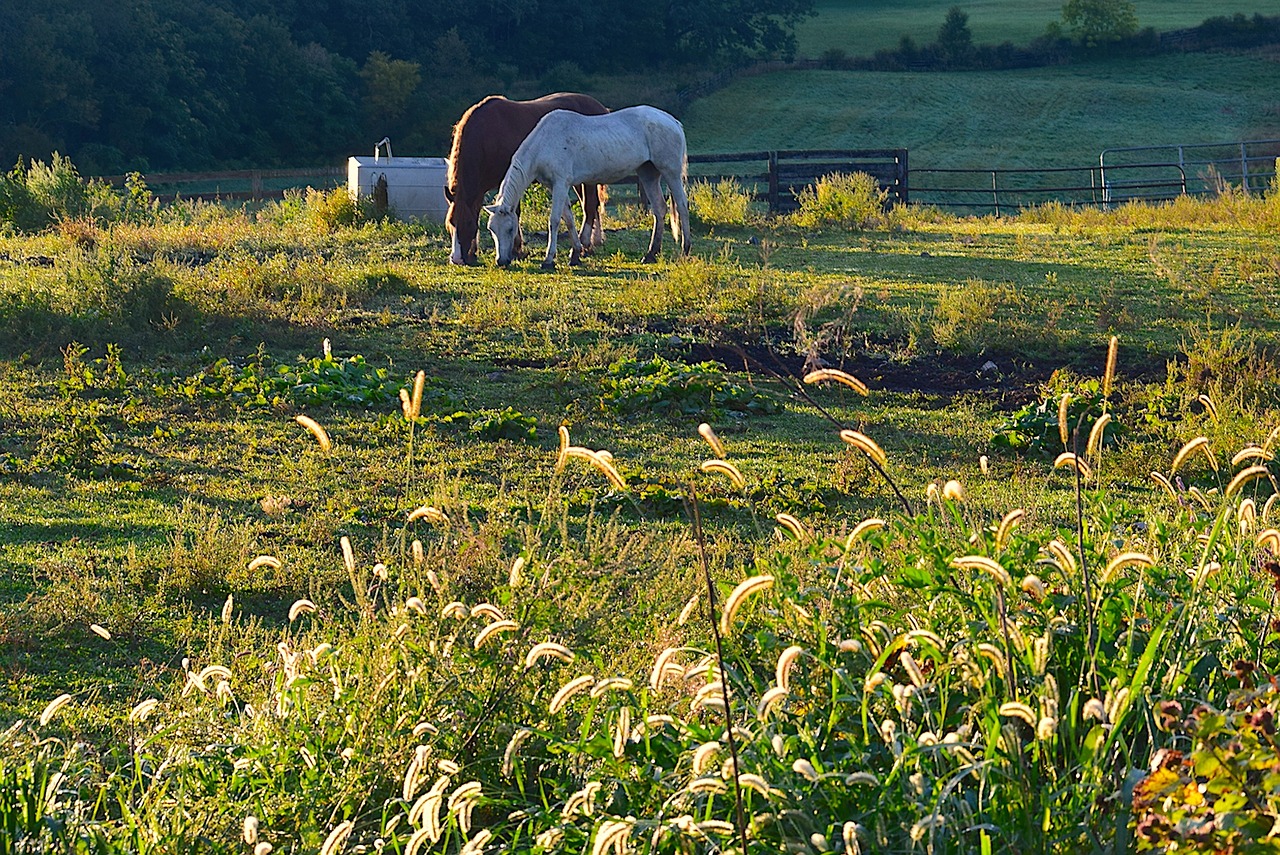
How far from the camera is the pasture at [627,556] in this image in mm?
3086

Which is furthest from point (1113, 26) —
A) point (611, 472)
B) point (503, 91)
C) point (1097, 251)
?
→ point (611, 472)

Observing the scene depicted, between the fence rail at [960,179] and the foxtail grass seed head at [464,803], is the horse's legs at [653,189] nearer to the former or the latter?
the fence rail at [960,179]

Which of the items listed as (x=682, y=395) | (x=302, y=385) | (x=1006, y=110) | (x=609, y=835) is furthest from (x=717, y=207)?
(x=1006, y=110)

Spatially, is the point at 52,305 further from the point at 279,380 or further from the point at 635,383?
the point at 635,383

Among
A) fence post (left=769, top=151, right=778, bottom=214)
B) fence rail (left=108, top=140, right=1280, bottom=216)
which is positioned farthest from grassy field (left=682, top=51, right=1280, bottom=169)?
fence post (left=769, top=151, right=778, bottom=214)

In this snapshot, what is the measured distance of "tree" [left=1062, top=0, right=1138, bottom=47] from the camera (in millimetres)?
66250

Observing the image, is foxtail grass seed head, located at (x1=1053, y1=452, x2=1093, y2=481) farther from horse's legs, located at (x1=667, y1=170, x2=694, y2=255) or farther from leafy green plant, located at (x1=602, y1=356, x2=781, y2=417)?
horse's legs, located at (x1=667, y1=170, x2=694, y2=255)

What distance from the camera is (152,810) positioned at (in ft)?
10.5

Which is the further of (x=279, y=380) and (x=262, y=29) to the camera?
(x=262, y=29)

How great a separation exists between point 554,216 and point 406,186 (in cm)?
641

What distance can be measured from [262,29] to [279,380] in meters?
46.7

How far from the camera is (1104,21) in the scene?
66250 mm

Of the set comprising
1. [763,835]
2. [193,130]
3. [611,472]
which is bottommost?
[763,835]

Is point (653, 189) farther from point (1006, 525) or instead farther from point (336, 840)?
point (336, 840)
